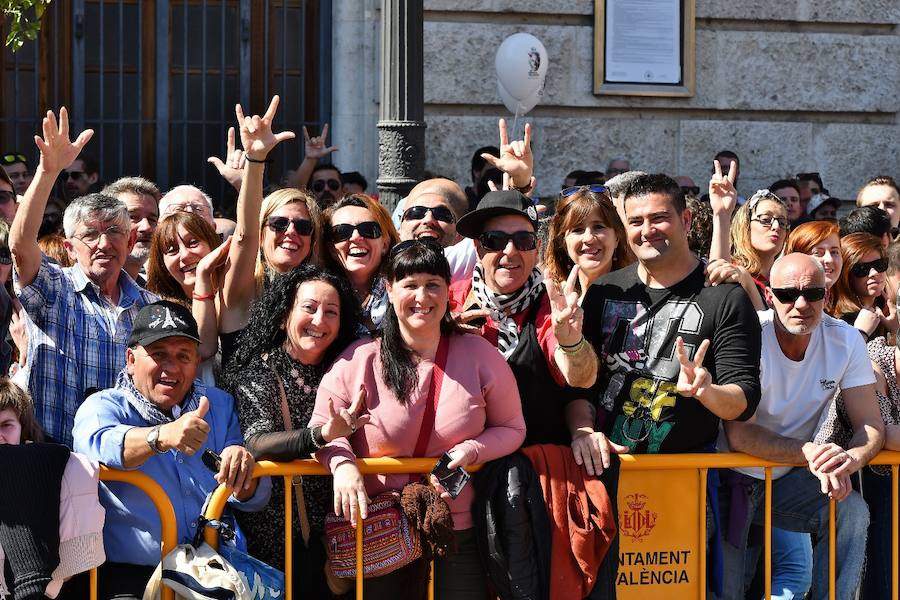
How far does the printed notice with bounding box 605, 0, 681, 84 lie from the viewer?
10.5 m

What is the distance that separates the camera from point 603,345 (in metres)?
4.97

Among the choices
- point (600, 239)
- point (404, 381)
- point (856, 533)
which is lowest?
point (856, 533)

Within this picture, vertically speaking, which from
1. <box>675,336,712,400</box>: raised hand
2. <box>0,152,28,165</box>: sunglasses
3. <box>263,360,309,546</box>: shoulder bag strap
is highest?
<box>0,152,28,165</box>: sunglasses

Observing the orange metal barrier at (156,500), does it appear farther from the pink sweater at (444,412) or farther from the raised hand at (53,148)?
the raised hand at (53,148)

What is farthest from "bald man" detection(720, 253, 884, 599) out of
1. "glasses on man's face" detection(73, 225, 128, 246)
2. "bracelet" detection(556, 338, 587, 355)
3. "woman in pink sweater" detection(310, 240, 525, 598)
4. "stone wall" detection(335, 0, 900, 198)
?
"stone wall" detection(335, 0, 900, 198)

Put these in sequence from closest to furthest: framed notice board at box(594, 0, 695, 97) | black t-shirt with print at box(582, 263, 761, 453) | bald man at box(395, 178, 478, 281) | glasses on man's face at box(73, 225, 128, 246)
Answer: black t-shirt with print at box(582, 263, 761, 453)
glasses on man's face at box(73, 225, 128, 246)
bald man at box(395, 178, 478, 281)
framed notice board at box(594, 0, 695, 97)

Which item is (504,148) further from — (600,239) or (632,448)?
(632,448)

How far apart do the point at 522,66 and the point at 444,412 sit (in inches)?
212

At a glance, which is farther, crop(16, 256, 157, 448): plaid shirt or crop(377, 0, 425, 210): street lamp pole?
crop(377, 0, 425, 210): street lamp pole

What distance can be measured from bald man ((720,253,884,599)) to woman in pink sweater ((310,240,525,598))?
0.99 m

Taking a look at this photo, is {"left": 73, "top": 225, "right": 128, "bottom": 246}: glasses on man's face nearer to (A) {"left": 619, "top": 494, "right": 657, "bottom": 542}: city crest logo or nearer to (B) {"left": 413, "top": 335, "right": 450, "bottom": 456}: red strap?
(B) {"left": 413, "top": 335, "right": 450, "bottom": 456}: red strap

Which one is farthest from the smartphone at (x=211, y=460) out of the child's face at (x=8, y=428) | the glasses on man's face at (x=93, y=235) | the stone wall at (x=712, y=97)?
the stone wall at (x=712, y=97)

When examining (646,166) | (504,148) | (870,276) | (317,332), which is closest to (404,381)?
(317,332)

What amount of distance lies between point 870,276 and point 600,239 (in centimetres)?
188
